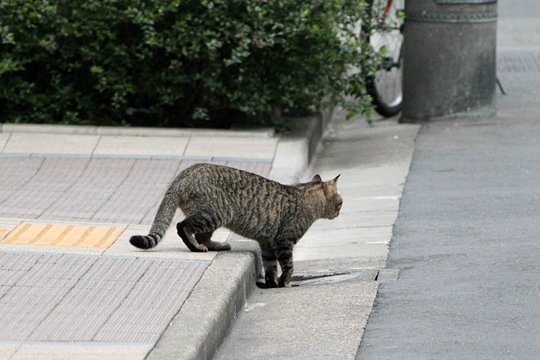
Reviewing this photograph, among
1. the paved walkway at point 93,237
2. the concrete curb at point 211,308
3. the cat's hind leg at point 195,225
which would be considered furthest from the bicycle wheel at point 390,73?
the concrete curb at point 211,308

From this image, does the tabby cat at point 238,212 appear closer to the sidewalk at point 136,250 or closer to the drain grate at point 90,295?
the sidewalk at point 136,250

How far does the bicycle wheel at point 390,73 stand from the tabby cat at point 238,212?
586 cm

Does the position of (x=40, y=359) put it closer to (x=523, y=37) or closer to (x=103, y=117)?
(x=103, y=117)

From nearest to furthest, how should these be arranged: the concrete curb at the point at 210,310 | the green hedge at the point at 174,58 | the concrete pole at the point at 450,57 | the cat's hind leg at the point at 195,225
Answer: the concrete curb at the point at 210,310, the cat's hind leg at the point at 195,225, the green hedge at the point at 174,58, the concrete pole at the point at 450,57

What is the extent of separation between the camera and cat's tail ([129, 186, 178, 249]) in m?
8.57

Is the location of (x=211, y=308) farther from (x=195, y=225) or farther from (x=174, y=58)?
(x=174, y=58)

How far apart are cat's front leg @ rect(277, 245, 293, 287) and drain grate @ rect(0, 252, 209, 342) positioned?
71 cm

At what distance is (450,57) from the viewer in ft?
48.7

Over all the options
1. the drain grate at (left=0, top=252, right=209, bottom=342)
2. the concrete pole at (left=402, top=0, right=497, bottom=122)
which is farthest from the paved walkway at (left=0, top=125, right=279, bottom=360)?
the concrete pole at (left=402, top=0, right=497, bottom=122)

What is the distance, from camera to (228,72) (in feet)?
44.2

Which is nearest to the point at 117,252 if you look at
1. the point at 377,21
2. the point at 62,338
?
the point at 62,338

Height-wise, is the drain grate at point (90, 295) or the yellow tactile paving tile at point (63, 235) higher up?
the drain grate at point (90, 295)

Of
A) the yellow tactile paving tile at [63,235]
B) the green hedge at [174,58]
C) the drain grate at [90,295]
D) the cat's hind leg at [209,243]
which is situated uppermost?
the drain grate at [90,295]

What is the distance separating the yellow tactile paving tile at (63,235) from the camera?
353 inches
